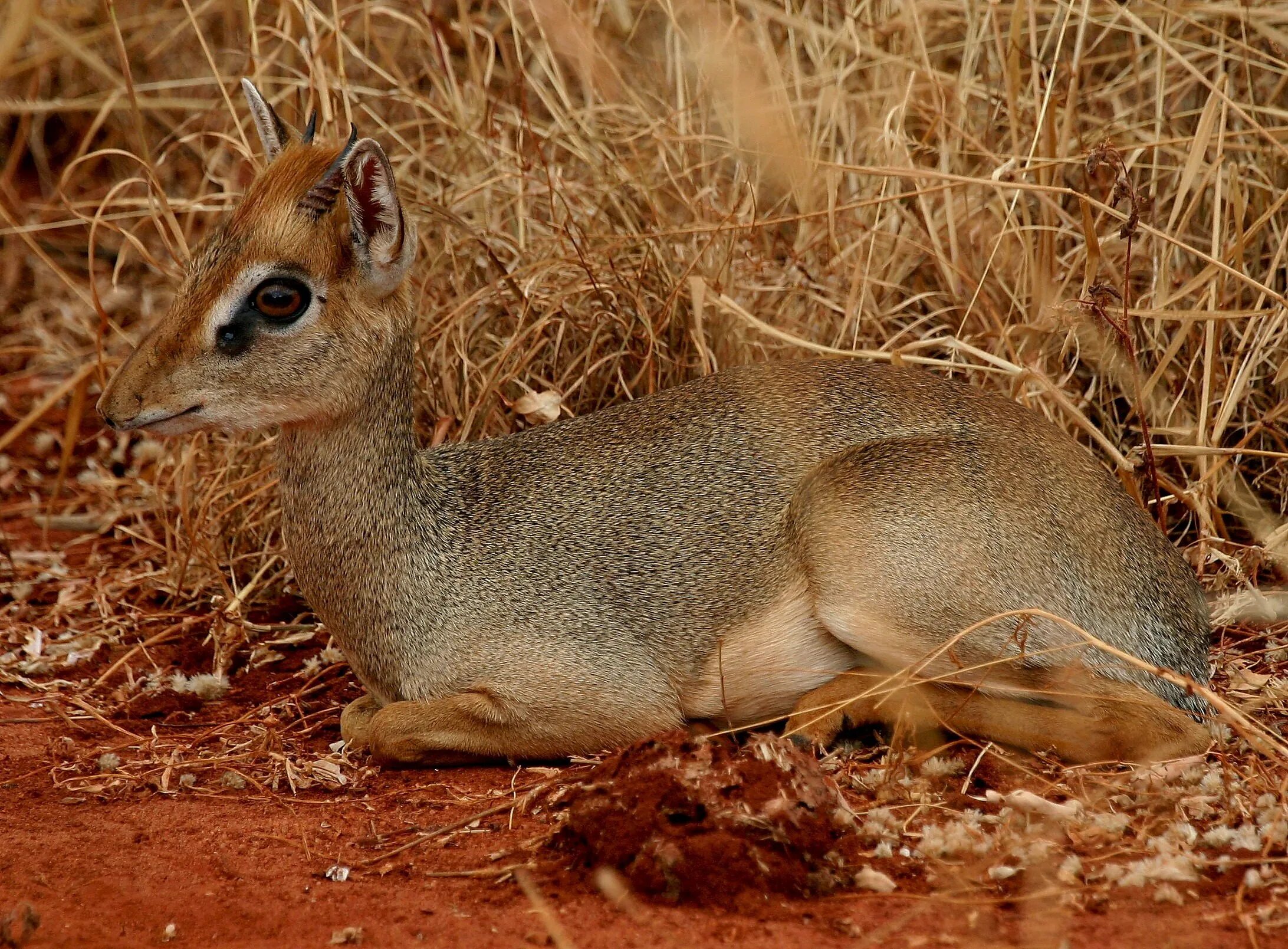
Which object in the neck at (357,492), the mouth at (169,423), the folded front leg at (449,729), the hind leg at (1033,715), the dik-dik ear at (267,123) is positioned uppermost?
the dik-dik ear at (267,123)

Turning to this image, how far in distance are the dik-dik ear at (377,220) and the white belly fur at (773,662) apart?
139 cm

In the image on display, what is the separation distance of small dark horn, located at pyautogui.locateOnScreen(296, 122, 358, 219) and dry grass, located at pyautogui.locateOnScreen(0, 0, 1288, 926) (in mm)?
1105

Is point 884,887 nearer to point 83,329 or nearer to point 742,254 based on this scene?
point 742,254

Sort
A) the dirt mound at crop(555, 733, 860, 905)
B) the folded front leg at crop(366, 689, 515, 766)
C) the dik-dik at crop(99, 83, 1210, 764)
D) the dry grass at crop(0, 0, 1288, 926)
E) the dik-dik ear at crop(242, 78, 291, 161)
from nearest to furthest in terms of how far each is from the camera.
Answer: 1. the dirt mound at crop(555, 733, 860, 905)
2. the dik-dik at crop(99, 83, 1210, 764)
3. the folded front leg at crop(366, 689, 515, 766)
4. the dik-dik ear at crop(242, 78, 291, 161)
5. the dry grass at crop(0, 0, 1288, 926)

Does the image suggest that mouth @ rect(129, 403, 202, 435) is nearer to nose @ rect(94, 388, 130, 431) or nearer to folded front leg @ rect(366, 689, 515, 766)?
nose @ rect(94, 388, 130, 431)

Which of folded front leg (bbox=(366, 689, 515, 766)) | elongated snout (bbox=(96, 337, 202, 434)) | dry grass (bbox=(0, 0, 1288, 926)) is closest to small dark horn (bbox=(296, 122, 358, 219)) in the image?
elongated snout (bbox=(96, 337, 202, 434))

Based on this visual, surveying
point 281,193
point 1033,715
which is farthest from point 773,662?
point 281,193

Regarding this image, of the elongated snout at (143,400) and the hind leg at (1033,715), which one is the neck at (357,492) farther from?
the hind leg at (1033,715)

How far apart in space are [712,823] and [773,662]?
0.96 metres

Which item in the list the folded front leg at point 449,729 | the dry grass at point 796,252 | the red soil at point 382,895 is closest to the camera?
the red soil at point 382,895

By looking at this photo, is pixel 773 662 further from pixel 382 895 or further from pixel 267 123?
pixel 267 123

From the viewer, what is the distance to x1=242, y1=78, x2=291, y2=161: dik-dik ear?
14.1ft

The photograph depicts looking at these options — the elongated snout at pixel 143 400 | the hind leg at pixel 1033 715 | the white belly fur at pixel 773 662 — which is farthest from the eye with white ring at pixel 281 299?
the hind leg at pixel 1033 715

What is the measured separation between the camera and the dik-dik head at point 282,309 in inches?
154
